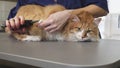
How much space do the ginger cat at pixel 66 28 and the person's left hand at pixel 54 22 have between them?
0.12ft

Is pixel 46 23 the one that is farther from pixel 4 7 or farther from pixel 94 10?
pixel 4 7

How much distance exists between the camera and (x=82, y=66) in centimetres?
39

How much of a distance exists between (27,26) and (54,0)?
341 mm

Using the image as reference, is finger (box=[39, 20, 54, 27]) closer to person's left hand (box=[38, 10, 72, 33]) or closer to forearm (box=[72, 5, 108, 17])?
person's left hand (box=[38, 10, 72, 33])

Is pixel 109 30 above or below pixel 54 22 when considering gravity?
below

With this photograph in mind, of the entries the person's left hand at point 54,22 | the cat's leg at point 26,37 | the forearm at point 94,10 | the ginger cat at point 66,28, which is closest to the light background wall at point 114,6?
the forearm at point 94,10

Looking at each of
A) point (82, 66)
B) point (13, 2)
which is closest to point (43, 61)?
point (82, 66)

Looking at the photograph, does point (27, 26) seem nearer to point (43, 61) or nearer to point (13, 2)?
point (43, 61)

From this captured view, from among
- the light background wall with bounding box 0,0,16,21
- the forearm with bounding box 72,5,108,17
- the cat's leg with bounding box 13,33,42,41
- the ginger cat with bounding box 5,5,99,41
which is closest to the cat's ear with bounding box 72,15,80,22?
the ginger cat with bounding box 5,5,99,41

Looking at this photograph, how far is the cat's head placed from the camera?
0.99 m

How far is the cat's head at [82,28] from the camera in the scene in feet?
3.24

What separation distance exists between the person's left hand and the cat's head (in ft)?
0.28

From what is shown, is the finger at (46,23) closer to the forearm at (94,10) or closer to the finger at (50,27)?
the finger at (50,27)

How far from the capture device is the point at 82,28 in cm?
100
